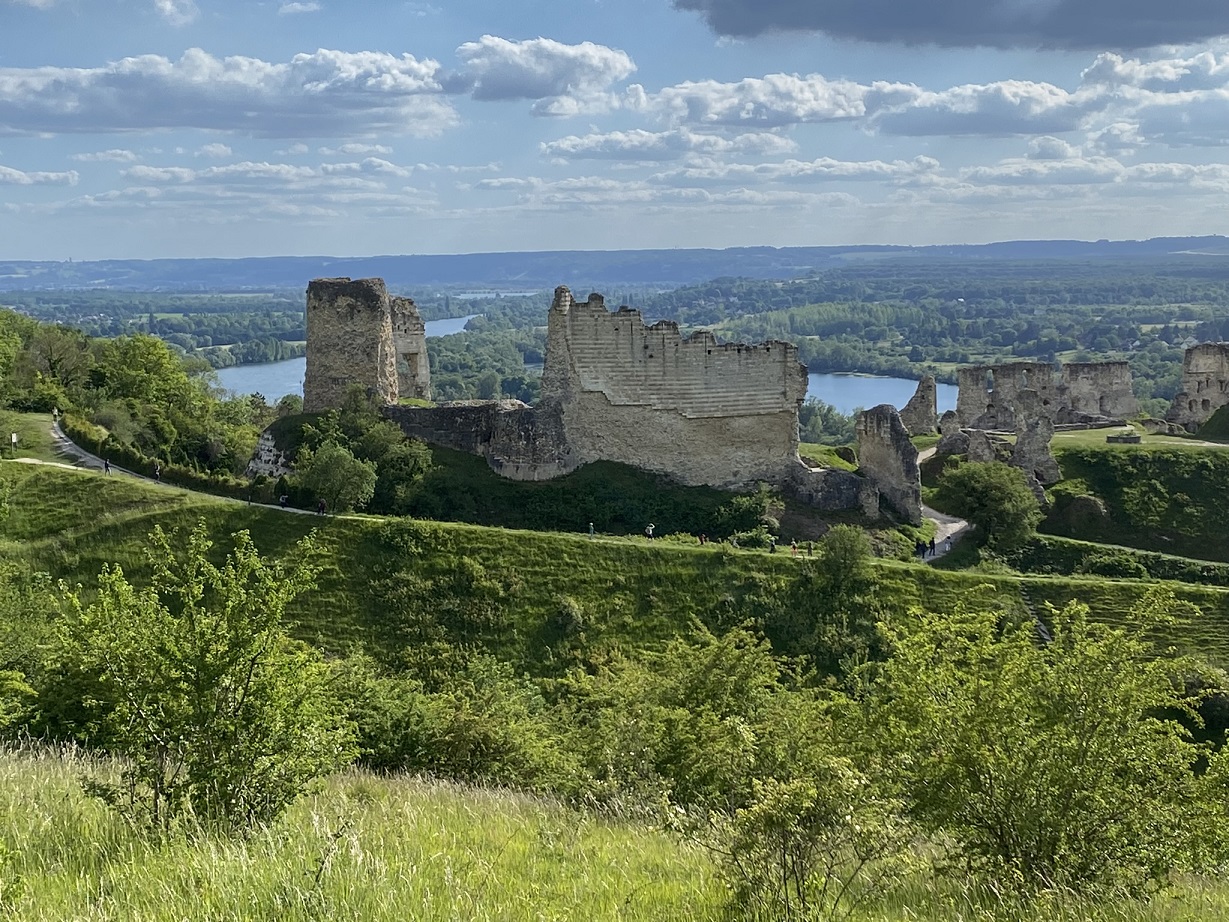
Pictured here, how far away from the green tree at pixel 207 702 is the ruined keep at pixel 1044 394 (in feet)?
148

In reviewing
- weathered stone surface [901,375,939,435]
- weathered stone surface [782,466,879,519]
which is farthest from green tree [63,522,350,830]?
weathered stone surface [901,375,939,435]

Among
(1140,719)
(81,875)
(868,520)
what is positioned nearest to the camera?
(81,875)

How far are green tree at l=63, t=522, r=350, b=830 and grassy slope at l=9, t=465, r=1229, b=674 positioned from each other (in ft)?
57.4

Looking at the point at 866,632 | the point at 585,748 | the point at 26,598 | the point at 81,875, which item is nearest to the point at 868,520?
the point at 866,632

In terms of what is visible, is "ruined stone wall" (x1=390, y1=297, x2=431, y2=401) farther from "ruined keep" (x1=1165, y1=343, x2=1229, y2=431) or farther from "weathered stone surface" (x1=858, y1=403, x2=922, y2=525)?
"ruined keep" (x1=1165, y1=343, x2=1229, y2=431)

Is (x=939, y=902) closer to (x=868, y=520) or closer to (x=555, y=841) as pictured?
(x=555, y=841)

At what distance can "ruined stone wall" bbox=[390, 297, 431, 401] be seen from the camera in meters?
44.9

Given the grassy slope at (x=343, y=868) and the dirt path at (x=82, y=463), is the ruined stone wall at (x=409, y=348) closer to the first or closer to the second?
the dirt path at (x=82, y=463)

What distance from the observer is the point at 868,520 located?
3697 centimetres

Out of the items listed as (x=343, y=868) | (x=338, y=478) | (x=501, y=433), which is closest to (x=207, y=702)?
(x=343, y=868)

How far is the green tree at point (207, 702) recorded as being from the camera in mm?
10102

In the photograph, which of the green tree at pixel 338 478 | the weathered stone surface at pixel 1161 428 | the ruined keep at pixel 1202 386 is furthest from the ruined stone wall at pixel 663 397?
the ruined keep at pixel 1202 386

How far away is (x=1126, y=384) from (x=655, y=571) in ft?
113

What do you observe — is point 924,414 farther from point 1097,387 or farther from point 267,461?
point 267,461
